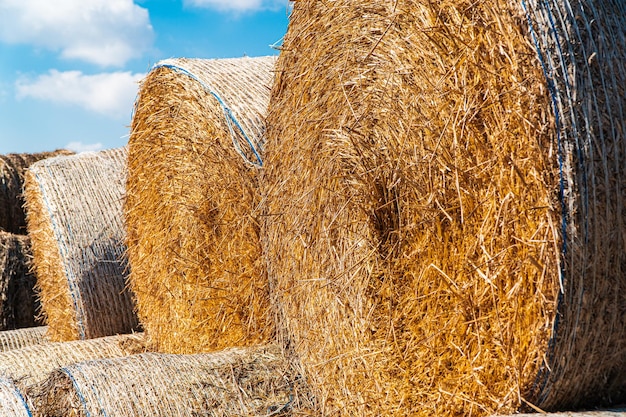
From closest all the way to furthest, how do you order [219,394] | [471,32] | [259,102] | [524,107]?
[524,107], [471,32], [219,394], [259,102]

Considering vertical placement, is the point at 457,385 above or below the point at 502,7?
below

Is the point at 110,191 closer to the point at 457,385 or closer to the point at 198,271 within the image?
the point at 198,271

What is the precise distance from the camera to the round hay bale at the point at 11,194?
301 inches

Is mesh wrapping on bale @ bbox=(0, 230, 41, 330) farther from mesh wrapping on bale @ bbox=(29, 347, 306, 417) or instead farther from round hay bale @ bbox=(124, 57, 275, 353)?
mesh wrapping on bale @ bbox=(29, 347, 306, 417)

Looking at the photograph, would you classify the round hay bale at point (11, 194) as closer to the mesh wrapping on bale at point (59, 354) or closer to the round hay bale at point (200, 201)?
the mesh wrapping on bale at point (59, 354)

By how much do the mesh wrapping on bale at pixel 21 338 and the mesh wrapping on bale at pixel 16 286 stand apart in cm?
85

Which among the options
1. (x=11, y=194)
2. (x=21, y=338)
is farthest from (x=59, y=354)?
(x=11, y=194)

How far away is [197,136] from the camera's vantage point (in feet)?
11.8

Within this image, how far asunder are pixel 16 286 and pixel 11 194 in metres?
1.80

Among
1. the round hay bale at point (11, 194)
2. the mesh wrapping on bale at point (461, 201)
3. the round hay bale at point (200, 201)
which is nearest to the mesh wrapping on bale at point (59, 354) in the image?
the round hay bale at point (200, 201)

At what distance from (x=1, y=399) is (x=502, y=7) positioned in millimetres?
2013

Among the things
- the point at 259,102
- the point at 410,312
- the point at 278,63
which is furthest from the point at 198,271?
the point at 410,312

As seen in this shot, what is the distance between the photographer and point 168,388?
2.76 meters

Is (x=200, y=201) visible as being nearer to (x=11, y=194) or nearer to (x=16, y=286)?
(x=16, y=286)
